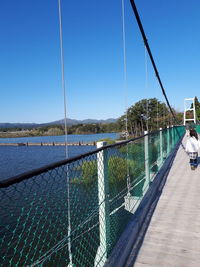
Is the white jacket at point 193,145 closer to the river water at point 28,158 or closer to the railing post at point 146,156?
the railing post at point 146,156

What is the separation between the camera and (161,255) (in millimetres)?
1595

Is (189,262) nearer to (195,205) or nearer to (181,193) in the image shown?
(195,205)

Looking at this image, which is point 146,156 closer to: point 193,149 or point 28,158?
point 193,149

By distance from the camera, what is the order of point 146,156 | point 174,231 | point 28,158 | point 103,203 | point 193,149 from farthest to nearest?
point 28,158 < point 193,149 < point 146,156 < point 174,231 < point 103,203

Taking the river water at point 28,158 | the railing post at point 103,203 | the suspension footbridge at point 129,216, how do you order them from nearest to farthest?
the suspension footbridge at point 129,216, the railing post at point 103,203, the river water at point 28,158

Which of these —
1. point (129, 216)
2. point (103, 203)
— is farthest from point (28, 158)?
point (103, 203)

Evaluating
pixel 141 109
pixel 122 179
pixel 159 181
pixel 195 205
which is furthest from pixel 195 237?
pixel 141 109

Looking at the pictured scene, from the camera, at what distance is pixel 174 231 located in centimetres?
195

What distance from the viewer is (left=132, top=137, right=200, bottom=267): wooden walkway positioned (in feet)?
5.04

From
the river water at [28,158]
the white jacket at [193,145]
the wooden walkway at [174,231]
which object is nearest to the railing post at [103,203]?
the wooden walkway at [174,231]

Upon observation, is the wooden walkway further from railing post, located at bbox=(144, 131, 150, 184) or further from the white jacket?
the white jacket

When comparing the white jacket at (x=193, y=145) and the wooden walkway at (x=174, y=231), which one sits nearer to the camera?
the wooden walkway at (x=174, y=231)

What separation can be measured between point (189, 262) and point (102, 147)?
3.17 ft

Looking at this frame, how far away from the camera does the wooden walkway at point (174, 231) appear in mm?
1536
